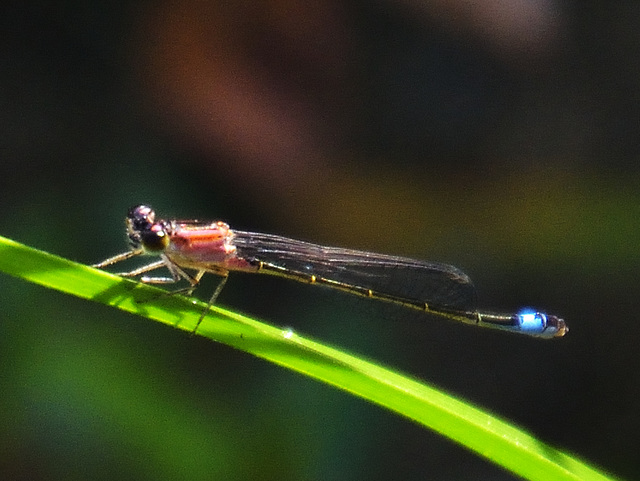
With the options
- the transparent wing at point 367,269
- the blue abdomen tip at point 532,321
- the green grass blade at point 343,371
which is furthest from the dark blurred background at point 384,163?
the green grass blade at point 343,371

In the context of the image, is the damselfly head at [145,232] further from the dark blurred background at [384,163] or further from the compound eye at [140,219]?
the dark blurred background at [384,163]

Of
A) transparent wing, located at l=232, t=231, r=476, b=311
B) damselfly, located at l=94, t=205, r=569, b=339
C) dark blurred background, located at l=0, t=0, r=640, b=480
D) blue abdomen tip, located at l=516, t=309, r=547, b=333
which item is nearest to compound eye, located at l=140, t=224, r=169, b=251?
damselfly, located at l=94, t=205, r=569, b=339

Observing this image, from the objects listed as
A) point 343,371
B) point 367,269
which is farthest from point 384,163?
point 343,371

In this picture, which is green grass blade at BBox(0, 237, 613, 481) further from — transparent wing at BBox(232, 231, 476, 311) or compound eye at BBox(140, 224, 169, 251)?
transparent wing at BBox(232, 231, 476, 311)

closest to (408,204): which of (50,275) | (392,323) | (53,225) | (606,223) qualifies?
(392,323)

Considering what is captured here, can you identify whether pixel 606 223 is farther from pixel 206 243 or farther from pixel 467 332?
pixel 206 243

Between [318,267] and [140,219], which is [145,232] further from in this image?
[318,267]
